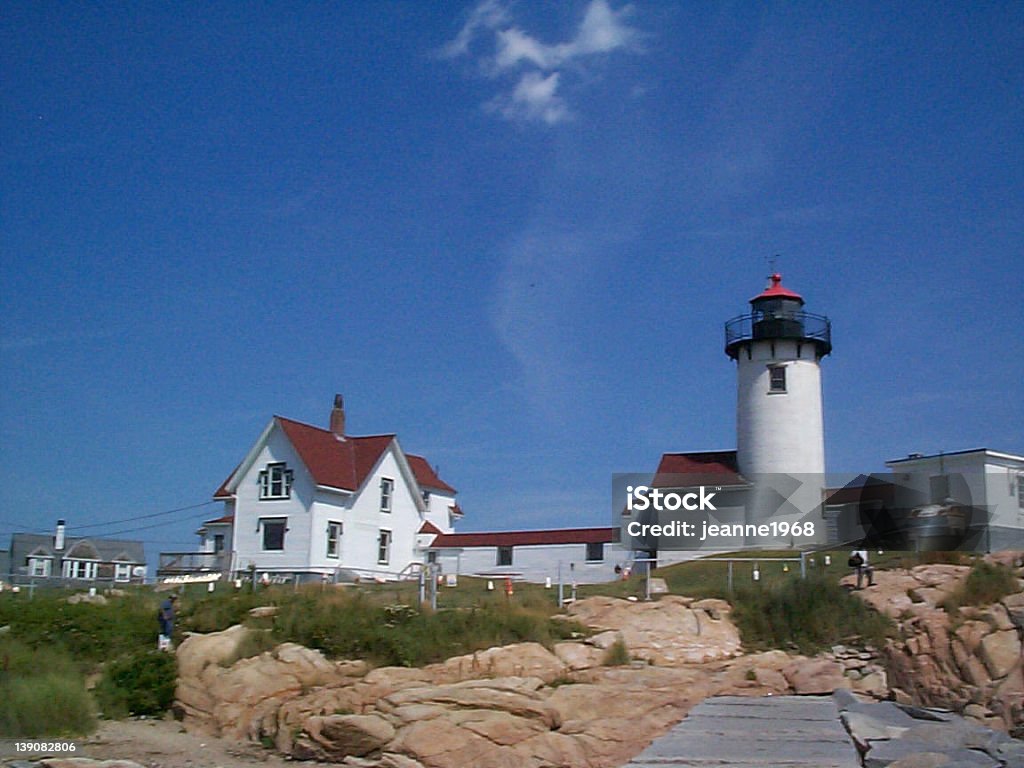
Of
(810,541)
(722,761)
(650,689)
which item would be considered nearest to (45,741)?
(650,689)

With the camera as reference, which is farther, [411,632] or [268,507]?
[268,507]

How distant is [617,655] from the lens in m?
20.8

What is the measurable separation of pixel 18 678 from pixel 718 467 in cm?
2825

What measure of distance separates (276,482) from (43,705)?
Answer: 68.4 feet

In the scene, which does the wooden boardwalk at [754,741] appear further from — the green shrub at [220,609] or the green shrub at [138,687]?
the green shrub at [220,609]

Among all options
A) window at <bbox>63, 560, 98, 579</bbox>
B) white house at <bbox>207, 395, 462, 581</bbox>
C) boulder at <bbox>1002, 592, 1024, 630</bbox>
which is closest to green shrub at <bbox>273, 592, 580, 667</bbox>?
boulder at <bbox>1002, 592, 1024, 630</bbox>

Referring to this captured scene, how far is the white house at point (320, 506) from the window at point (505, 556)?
360 cm

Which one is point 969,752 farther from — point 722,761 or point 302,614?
point 302,614

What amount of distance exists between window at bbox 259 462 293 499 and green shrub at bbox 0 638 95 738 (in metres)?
18.4

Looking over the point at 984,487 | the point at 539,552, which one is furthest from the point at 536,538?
the point at 984,487

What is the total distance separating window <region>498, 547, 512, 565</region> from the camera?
3984 centimetres

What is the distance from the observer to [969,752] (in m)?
12.5

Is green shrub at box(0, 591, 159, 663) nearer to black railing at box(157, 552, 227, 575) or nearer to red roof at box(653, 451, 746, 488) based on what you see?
black railing at box(157, 552, 227, 575)

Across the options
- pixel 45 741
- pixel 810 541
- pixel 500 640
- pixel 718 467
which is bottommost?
pixel 45 741
